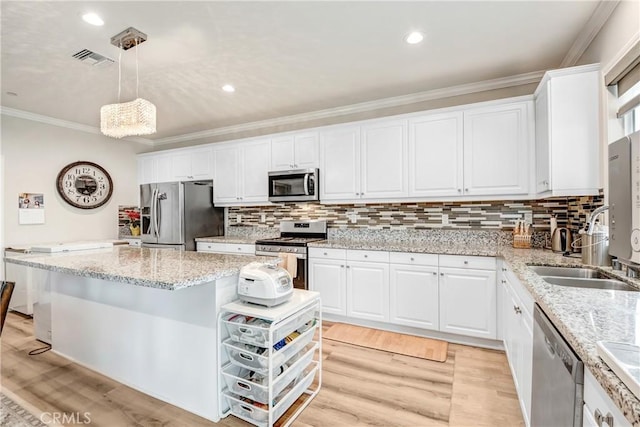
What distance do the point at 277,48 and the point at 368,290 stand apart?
2.40 metres

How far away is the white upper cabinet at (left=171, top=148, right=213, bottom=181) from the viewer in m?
4.54

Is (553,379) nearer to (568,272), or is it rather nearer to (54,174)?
(568,272)

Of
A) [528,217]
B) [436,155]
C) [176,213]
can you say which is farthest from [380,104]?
[176,213]

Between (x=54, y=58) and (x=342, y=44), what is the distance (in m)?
2.42

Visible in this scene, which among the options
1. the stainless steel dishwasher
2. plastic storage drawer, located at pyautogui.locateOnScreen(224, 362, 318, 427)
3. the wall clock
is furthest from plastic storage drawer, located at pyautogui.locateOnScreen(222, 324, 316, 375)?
the wall clock

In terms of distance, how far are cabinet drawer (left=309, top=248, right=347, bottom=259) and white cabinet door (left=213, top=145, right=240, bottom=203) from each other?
1.54 meters

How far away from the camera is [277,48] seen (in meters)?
2.45

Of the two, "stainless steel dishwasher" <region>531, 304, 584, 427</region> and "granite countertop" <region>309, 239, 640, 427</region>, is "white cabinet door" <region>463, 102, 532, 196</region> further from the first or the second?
"stainless steel dishwasher" <region>531, 304, 584, 427</region>

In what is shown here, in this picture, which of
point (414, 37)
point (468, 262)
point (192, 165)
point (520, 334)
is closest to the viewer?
point (520, 334)

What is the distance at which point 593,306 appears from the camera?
3.86 feet

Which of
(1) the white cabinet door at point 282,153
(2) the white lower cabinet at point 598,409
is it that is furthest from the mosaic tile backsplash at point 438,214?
(2) the white lower cabinet at point 598,409

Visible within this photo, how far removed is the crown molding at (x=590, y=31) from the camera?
1906mm

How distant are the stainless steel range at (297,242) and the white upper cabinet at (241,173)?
1.75 ft

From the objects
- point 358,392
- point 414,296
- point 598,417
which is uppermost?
point 598,417
